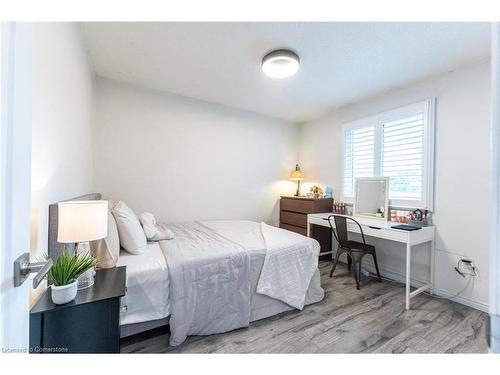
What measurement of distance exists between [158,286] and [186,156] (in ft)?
6.73

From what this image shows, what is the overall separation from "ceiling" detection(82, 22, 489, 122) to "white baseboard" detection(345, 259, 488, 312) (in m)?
2.35

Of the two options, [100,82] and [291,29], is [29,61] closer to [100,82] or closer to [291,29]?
[291,29]

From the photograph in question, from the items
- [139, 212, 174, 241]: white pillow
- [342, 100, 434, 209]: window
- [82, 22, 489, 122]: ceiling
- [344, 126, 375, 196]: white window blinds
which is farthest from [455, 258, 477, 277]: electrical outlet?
[139, 212, 174, 241]: white pillow

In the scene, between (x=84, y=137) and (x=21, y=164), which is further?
(x=84, y=137)

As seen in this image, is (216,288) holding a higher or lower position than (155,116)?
lower

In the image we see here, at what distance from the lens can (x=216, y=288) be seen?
65.4 inches

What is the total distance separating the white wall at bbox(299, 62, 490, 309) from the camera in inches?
81.4

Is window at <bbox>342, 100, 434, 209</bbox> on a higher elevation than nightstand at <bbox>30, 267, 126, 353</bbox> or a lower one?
higher

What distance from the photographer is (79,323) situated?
1004mm

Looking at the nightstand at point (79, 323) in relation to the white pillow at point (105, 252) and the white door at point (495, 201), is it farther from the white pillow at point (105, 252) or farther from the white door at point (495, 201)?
the white door at point (495, 201)

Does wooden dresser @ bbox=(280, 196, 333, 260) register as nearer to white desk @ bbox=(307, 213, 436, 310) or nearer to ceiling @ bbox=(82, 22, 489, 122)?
white desk @ bbox=(307, 213, 436, 310)
